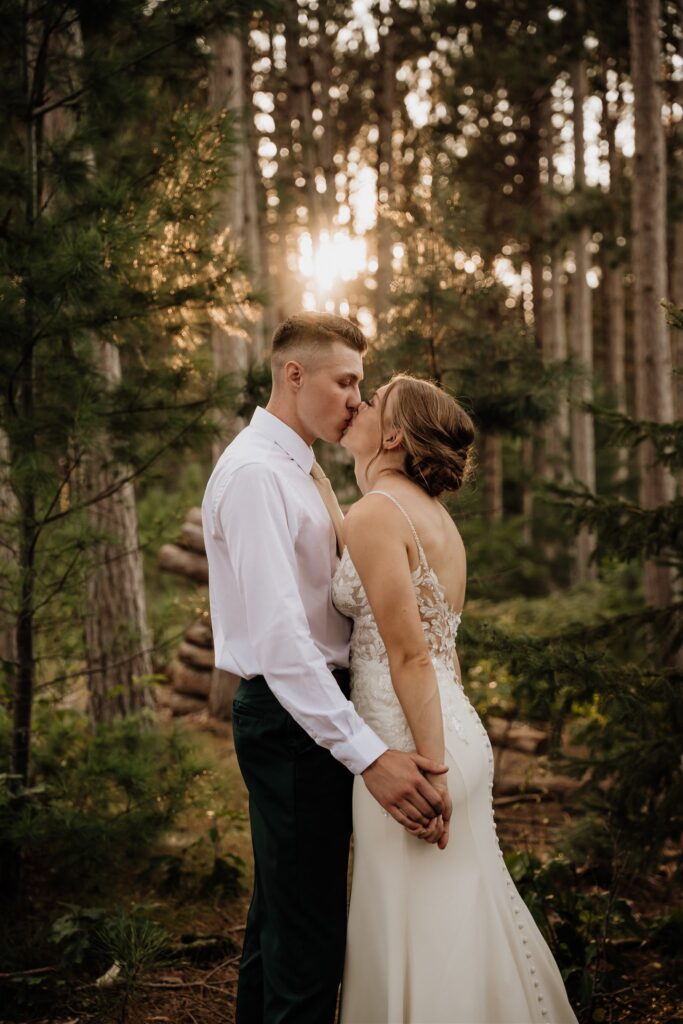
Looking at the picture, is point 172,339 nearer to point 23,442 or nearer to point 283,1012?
point 23,442

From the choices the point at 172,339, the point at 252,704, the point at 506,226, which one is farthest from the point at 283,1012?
the point at 506,226

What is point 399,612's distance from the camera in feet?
8.29

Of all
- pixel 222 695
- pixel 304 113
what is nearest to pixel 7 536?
pixel 222 695

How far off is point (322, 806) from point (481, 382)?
11.3 ft

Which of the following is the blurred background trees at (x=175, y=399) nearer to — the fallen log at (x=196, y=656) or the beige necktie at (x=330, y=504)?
the beige necktie at (x=330, y=504)

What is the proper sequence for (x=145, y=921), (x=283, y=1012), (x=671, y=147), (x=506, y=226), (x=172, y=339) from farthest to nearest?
1. (x=506, y=226)
2. (x=671, y=147)
3. (x=172, y=339)
4. (x=145, y=921)
5. (x=283, y=1012)

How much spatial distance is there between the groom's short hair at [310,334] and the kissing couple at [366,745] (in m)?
0.01

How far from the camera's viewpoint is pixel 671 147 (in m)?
13.8

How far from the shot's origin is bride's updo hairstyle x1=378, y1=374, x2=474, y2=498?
9.16 ft

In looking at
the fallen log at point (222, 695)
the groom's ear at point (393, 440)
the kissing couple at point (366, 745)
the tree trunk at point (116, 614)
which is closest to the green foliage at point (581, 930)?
the kissing couple at point (366, 745)

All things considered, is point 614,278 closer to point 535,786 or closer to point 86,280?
point 535,786

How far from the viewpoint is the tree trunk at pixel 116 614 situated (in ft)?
17.7

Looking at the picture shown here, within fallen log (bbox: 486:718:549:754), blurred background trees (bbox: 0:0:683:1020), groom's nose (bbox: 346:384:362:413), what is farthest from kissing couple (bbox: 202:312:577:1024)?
fallen log (bbox: 486:718:549:754)

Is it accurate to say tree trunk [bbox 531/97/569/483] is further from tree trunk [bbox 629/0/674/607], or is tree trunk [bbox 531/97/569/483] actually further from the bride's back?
the bride's back
